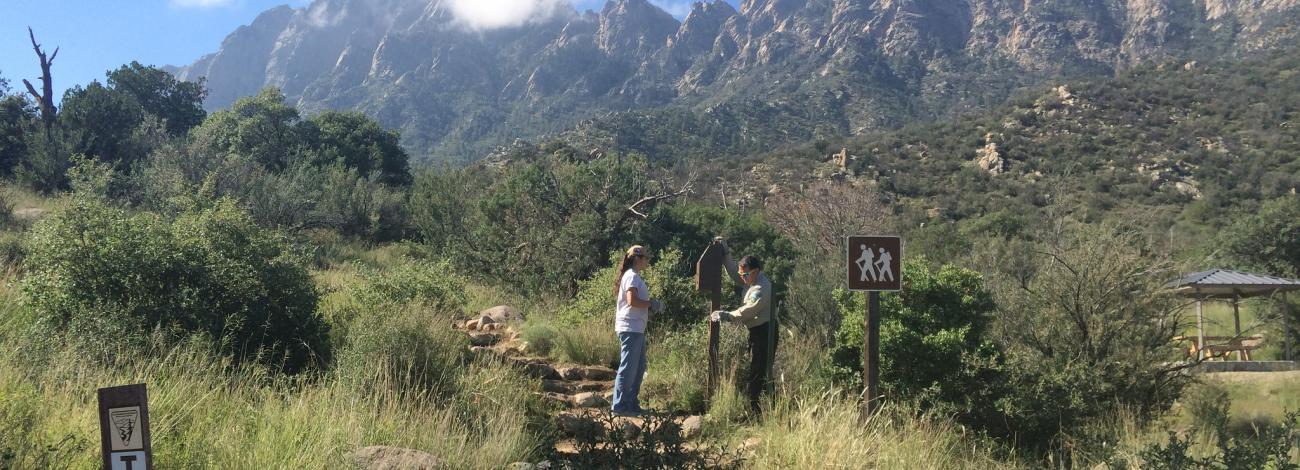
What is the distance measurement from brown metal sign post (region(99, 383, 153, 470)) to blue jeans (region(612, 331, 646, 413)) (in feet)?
13.9

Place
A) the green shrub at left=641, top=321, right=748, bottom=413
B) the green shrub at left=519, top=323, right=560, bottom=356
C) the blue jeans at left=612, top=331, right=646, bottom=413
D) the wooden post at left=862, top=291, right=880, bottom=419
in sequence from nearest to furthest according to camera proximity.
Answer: the wooden post at left=862, top=291, right=880, bottom=419 < the blue jeans at left=612, top=331, right=646, bottom=413 < the green shrub at left=641, top=321, right=748, bottom=413 < the green shrub at left=519, top=323, right=560, bottom=356

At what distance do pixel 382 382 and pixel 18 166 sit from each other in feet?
80.9

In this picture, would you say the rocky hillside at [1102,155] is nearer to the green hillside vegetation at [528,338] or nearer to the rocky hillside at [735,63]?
the rocky hillside at [735,63]

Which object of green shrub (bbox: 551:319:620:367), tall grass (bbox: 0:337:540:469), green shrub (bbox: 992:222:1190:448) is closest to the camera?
tall grass (bbox: 0:337:540:469)

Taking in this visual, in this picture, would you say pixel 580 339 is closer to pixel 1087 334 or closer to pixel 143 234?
pixel 143 234

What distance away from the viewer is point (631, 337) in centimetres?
713

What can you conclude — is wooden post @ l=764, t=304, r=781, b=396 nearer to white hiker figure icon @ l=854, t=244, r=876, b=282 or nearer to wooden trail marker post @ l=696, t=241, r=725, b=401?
wooden trail marker post @ l=696, t=241, r=725, b=401

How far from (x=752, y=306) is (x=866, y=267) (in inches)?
51.7

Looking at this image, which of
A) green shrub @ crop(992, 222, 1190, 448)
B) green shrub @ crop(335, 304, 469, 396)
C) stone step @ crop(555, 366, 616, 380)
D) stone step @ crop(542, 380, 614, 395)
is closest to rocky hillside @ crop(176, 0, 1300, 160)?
green shrub @ crop(992, 222, 1190, 448)

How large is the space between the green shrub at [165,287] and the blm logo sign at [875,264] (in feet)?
15.6

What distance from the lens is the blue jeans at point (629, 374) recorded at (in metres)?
7.01

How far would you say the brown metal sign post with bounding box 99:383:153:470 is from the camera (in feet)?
10.0

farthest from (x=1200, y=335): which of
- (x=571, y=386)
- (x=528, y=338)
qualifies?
(x=571, y=386)

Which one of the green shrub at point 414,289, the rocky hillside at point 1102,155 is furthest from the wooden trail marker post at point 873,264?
the rocky hillside at point 1102,155
